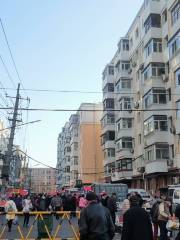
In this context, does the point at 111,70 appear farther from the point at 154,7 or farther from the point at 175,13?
the point at 175,13

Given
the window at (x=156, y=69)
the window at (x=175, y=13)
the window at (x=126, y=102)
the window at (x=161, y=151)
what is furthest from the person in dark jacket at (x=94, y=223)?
the window at (x=126, y=102)

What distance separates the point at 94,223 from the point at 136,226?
77 centimetres

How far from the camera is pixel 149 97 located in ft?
165

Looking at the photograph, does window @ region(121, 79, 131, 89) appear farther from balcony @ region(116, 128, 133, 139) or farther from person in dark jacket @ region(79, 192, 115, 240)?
person in dark jacket @ region(79, 192, 115, 240)

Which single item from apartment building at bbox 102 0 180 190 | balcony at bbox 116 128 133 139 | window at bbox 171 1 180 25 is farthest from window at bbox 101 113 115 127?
window at bbox 171 1 180 25

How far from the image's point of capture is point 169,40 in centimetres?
4484

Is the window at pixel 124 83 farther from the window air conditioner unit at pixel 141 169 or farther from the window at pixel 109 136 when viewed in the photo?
the window air conditioner unit at pixel 141 169

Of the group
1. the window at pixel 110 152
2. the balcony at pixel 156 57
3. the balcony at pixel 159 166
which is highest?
the balcony at pixel 156 57

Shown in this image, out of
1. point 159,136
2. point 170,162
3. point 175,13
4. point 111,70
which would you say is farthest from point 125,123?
point 175,13

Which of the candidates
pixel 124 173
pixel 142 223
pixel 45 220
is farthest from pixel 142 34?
pixel 142 223

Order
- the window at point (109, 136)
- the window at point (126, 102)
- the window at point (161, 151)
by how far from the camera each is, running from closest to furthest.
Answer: the window at point (161, 151) → the window at point (126, 102) → the window at point (109, 136)

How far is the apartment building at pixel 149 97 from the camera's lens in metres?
45.0

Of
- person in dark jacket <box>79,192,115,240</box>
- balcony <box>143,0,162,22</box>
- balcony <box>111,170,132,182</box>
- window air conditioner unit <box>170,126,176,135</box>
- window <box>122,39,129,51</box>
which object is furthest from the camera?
window <box>122,39,129,51</box>

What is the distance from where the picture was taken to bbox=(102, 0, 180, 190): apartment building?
4497 cm
